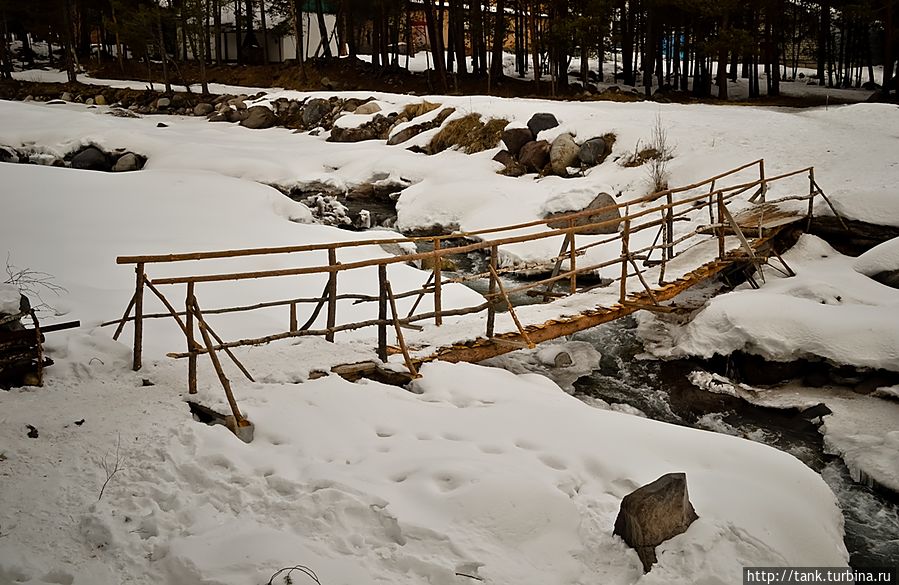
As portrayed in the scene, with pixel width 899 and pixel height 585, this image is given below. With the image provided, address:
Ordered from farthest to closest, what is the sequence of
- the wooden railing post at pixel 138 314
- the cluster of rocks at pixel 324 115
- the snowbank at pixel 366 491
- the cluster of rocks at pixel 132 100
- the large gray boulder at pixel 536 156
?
the cluster of rocks at pixel 132 100 < the cluster of rocks at pixel 324 115 < the large gray boulder at pixel 536 156 < the wooden railing post at pixel 138 314 < the snowbank at pixel 366 491

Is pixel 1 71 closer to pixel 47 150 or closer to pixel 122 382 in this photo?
pixel 47 150

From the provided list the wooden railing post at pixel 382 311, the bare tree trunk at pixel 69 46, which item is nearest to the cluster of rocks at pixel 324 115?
the bare tree trunk at pixel 69 46

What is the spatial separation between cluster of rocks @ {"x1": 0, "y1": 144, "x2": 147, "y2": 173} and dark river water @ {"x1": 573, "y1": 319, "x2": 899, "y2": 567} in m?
16.7

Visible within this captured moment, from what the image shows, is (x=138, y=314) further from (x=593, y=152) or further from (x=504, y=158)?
(x=504, y=158)

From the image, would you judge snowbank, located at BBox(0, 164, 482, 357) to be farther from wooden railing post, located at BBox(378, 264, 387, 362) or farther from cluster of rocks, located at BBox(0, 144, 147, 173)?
cluster of rocks, located at BBox(0, 144, 147, 173)

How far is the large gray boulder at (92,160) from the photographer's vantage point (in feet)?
70.4

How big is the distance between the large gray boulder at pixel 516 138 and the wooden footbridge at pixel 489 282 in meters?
5.17

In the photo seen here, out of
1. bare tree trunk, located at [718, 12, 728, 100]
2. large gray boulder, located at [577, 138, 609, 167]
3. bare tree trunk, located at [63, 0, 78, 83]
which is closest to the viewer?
large gray boulder, located at [577, 138, 609, 167]

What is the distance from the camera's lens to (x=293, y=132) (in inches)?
1097

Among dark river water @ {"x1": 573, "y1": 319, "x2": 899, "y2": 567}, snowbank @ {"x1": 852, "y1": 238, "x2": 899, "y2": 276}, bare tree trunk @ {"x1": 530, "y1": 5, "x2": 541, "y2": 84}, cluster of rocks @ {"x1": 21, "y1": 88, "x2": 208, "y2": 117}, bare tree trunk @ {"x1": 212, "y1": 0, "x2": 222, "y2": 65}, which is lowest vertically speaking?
dark river water @ {"x1": 573, "y1": 319, "x2": 899, "y2": 567}

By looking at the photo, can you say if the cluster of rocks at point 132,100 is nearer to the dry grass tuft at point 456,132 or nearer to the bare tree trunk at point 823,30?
the dry grass tuft at point 456,132

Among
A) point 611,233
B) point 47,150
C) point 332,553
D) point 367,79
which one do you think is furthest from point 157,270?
point 367,79

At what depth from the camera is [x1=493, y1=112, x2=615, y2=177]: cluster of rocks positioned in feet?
62.9

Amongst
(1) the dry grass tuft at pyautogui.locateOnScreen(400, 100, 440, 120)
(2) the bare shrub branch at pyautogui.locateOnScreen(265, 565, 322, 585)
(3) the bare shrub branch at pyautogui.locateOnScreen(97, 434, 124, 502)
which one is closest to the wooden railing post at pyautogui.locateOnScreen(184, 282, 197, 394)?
(3) the bare shrub branch at pyautogui.locateOnScreen(97, 434, 124, 502)
